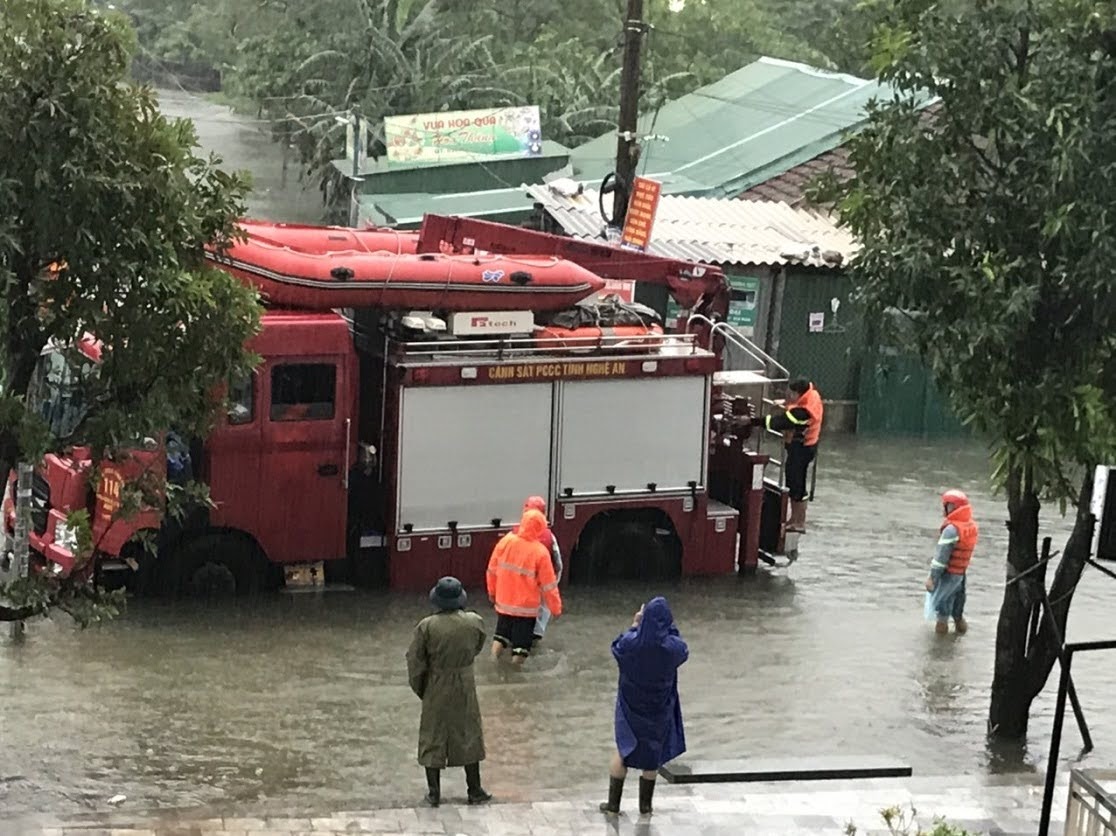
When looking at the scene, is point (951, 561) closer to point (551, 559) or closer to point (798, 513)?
point (798, 513)

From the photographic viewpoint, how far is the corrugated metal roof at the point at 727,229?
24594 millimetres

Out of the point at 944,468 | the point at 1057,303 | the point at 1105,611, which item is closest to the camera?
the point at 1057,303

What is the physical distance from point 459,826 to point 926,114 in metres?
5.25

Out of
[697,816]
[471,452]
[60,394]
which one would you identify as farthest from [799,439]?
[60,394]

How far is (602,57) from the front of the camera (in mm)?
43938

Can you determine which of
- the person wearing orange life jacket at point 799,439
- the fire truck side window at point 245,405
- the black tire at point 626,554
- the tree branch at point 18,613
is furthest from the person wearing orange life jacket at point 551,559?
the tree branch at point 18,613

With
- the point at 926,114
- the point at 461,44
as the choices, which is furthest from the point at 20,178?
the point at 461,44

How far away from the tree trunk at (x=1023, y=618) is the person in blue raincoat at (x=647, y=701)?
2.89 m

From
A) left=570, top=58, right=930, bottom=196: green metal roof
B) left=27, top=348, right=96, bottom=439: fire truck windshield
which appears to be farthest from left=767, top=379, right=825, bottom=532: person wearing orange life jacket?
left=570, top=58, right=930, bottom=196: green metal roof

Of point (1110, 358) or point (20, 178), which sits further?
point (1110, 358)

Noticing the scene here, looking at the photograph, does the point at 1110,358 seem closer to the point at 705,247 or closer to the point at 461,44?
the point at 705,247

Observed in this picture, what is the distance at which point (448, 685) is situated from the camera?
1077 cm

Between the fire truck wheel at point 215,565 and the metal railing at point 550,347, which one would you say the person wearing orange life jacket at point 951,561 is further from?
the fire truck wheel at point 215,565

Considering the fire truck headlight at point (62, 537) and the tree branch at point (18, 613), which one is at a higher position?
the tree branch at point (18, 613)
